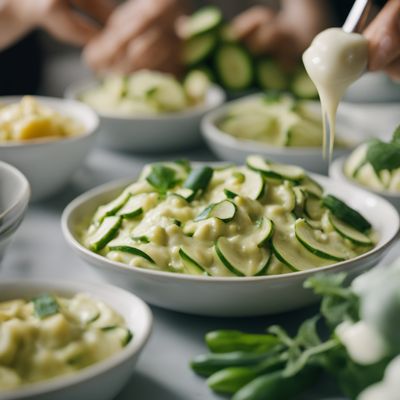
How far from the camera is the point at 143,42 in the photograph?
2893 mm

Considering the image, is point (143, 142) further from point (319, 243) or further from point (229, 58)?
point (319, 243)

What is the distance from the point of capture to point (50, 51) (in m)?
5.01

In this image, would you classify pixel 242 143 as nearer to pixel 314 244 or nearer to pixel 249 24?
pixel 314 244

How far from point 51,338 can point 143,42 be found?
191 centimetres

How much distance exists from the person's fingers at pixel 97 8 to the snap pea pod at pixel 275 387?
2.23 metres

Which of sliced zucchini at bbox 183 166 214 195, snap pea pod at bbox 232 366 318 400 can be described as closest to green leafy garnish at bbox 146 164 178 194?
sliced zucchini at bbox 183 166 214 195

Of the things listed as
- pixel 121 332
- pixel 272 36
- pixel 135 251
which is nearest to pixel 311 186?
pixel 135 251

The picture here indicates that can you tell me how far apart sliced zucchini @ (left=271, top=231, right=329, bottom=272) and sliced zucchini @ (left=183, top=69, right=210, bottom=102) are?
4.49 feet

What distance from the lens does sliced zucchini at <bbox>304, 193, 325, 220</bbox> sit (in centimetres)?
166

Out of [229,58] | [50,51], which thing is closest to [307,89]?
[229,58]

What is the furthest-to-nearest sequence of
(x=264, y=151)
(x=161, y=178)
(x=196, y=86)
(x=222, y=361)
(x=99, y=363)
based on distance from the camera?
(x=196, y=86) < (x=264, y=151) < (x=161, y=178) < (x=222, y=361) < (x=99, y=363)

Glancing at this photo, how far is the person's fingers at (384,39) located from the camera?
1599 mm

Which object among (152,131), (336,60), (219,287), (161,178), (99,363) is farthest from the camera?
(152,131)

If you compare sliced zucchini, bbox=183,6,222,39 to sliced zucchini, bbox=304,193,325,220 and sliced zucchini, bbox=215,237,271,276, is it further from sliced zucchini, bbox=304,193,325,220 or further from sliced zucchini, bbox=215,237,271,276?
sliced zucchini, bbox=215,237,271,276
